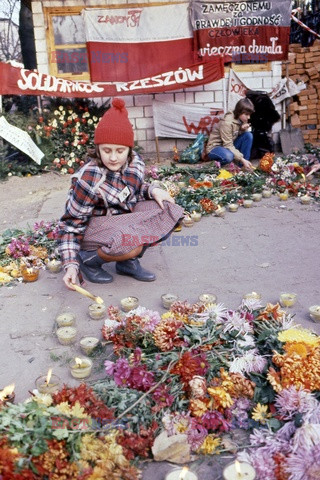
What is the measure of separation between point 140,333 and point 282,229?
9.36ft

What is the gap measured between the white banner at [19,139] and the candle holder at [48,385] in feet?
19.8

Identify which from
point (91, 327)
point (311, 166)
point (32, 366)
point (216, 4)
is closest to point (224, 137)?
point (311, 166)

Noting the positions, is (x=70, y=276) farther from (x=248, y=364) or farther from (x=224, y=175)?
(x=224, y=175)

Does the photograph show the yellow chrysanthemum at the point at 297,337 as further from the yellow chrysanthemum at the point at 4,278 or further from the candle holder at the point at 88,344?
the yellow chrysanthemum at the point at 4,278

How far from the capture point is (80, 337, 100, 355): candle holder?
2.76 m

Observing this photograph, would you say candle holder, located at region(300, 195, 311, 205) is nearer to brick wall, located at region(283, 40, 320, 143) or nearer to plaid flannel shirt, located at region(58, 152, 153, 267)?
plaid flannel shirt, located at region(58, 152, 153, 267)

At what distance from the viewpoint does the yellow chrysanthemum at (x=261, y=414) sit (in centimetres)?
213

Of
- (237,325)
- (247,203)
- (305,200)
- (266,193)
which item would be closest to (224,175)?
(266,193)

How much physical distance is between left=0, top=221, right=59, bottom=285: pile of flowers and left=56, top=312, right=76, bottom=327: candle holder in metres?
1.03

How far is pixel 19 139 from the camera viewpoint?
25.9 feet

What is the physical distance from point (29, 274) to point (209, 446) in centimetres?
236

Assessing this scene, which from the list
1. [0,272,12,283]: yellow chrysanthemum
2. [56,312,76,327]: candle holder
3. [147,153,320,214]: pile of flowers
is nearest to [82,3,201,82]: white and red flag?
[147,153,320,214]: pile of flowers

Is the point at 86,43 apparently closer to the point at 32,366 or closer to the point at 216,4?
the point at 216,4

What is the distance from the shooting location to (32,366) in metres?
2.74
